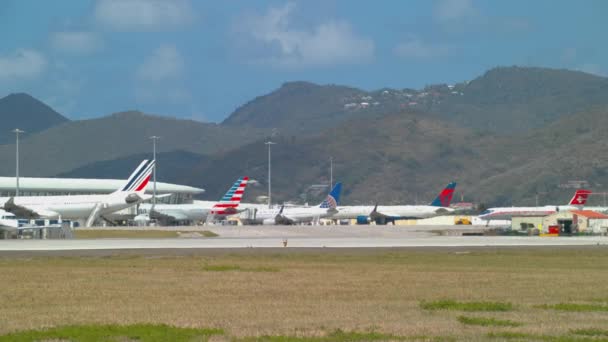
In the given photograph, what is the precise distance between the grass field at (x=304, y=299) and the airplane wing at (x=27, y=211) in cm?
4908

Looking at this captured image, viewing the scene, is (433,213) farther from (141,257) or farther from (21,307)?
(21,307)

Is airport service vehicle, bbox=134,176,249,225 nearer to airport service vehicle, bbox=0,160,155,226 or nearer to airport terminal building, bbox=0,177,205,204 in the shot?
airport service vehicle, bbox=0,160,155,226

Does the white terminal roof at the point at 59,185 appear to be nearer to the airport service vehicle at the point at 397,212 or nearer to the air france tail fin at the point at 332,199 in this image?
the airport service vehicle at the point at 397,212

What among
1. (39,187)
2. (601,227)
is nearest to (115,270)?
(601,227)

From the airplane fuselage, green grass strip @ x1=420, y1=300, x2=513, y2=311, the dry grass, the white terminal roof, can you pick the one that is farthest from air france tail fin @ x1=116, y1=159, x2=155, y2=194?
green grass strip @ x1=420, y1=300, x2=513, y2=311

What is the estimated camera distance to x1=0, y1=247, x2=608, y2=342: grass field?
17.4 metres

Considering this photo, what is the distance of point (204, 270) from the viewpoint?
110 feet

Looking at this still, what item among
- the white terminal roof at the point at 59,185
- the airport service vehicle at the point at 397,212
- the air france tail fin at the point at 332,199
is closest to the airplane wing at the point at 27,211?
the air france tail fin at the point at 332,199

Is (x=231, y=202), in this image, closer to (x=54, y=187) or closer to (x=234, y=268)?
(x=54, y=187)

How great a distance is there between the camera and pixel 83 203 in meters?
93.6

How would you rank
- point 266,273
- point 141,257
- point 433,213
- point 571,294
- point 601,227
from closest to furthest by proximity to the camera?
point 571,294, point 266,273, point 141,257, point 601,227, point 433,213

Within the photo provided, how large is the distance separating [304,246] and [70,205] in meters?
46.5

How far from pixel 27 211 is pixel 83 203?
285 inches

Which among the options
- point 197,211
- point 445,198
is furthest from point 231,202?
point 445,198
